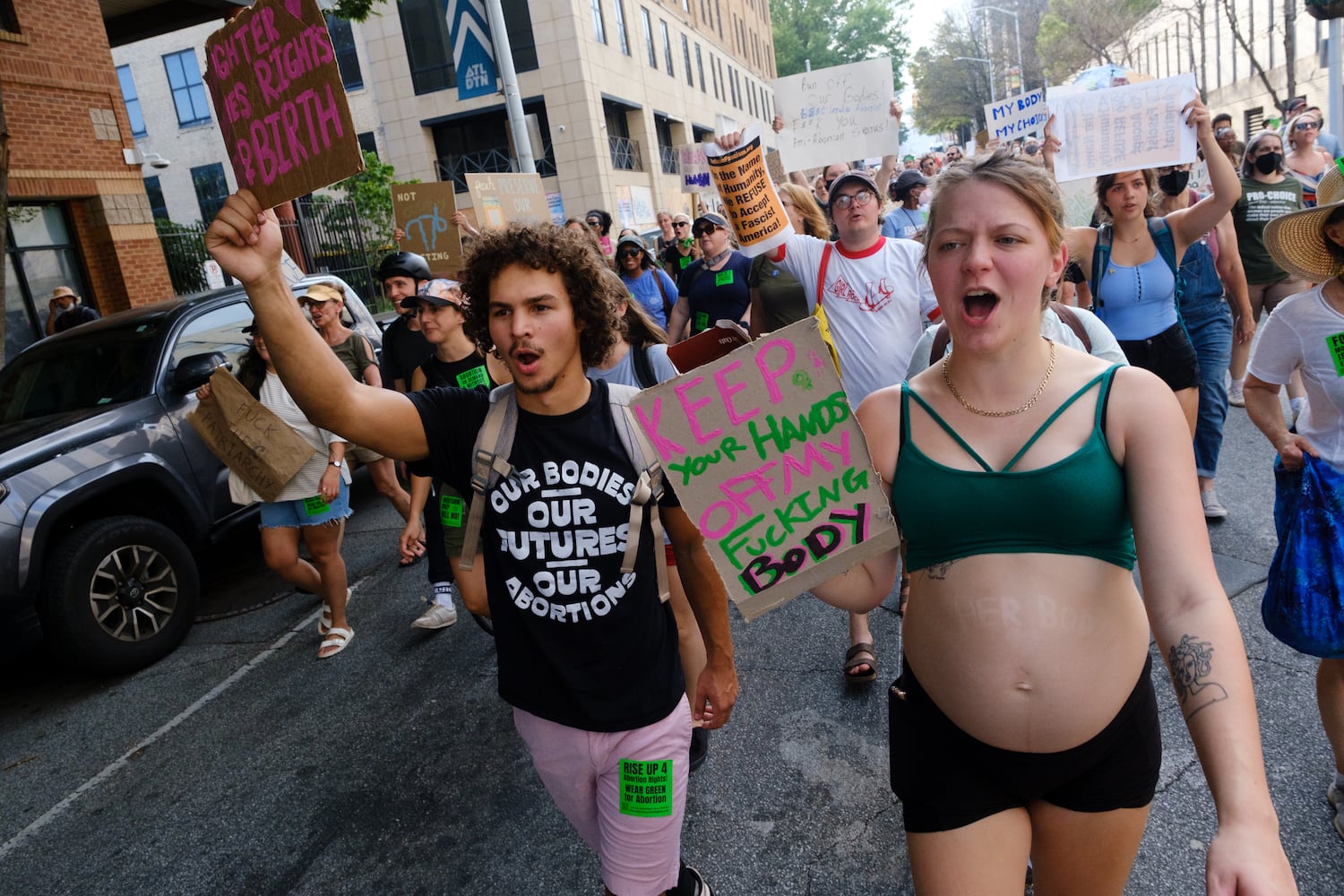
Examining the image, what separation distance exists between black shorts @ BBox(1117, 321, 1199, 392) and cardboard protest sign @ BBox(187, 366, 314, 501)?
441 centimetres

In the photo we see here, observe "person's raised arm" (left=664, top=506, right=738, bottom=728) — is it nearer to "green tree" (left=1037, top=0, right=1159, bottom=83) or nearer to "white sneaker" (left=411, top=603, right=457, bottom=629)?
"white sneaker" (left=411, top=603, right=457, bottom=629)

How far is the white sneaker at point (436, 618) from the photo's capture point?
197 inches

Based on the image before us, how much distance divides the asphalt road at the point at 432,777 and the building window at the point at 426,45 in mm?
24403

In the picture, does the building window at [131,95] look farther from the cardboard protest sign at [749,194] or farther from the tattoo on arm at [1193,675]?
the tattoo on arm at [1193,675]

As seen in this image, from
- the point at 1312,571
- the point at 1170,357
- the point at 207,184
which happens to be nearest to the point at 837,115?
the point at 1170,357

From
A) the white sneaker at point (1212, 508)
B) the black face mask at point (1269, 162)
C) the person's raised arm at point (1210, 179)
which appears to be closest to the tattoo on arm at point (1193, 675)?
the person's raised arm at point (1210, 179)

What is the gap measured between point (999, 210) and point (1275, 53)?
41.1 meters

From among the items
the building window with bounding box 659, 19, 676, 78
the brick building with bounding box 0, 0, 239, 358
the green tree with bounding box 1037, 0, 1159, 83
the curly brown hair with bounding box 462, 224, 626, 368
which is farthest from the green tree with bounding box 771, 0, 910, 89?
the curly brown hair with bounding box 462, 224, 626, 368

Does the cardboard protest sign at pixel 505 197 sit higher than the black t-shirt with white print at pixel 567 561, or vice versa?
the cardboard protest sign at pixel 505 197

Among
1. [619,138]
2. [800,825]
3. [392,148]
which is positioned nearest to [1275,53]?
[619,138]

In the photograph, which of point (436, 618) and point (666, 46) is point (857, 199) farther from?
point (666, 46)

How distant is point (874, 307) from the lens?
4055 mm

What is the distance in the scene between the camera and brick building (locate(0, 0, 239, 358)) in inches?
440

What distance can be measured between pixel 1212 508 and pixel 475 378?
4270mm
